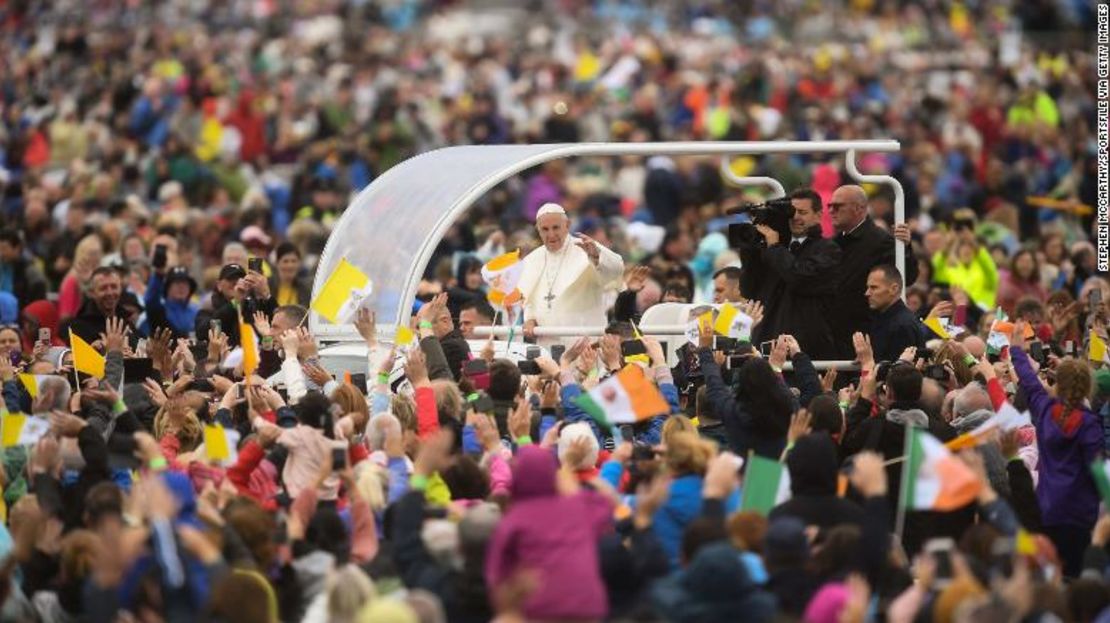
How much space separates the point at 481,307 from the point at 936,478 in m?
6.77

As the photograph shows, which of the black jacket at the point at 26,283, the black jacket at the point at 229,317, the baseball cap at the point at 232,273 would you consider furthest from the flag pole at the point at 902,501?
the black jacket at the point at 26,283

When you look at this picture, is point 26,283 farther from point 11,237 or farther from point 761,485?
point 761,485

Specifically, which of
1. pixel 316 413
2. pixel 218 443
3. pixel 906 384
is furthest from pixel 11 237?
pixel 906 384

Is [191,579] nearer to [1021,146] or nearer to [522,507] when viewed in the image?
[522,507]

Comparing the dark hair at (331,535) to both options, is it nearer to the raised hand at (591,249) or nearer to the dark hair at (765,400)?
the dark hair at (765,400)

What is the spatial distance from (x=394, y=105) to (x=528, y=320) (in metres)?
17.2

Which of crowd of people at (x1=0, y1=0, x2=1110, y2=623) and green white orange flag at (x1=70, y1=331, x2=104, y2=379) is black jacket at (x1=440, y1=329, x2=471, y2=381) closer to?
crowd of people at (x1=0, y1=0, x2=1110, y2=623)

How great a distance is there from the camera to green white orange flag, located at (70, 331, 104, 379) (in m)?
15.5

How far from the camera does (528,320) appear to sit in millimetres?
17297

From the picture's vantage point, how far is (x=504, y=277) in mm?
17922

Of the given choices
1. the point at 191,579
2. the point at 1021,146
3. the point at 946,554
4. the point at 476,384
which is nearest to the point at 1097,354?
the point at 476,384

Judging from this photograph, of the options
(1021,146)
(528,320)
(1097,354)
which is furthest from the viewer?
(1021,146)

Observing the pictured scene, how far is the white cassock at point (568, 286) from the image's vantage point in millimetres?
17797

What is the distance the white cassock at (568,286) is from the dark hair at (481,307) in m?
0.37
